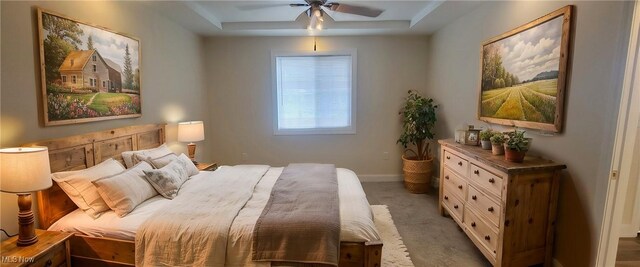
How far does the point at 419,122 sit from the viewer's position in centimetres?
426

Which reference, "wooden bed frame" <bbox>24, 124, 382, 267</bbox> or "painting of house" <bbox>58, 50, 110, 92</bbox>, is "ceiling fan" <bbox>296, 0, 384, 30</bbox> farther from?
"wooden bed frame" <bbox>24, 124, 382, 267</bbox>

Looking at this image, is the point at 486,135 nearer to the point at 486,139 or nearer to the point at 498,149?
the point at 486,139

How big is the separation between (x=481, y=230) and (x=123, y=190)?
291 cm

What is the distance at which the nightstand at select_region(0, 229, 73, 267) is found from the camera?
165 centimetres

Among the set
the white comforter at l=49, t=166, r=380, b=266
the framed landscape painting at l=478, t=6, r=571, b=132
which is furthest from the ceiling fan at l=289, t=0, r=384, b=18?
the white comforter at l=49, t=166, r=380, b=266

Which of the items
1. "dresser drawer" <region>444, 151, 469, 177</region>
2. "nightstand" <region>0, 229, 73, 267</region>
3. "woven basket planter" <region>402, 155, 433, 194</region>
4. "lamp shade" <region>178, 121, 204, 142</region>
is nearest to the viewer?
"nightstand" <region>0, 229, 73, 267</region>

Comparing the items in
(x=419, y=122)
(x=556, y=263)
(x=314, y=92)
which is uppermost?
(x=314, y=92)

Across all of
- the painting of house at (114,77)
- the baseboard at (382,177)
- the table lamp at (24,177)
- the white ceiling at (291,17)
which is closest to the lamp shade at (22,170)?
the table lamp at (24,177)

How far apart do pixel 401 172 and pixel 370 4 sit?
9.06ft

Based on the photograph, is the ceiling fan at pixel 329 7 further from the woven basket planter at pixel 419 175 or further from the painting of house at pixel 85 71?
the woven basket planter at pixel 419 175

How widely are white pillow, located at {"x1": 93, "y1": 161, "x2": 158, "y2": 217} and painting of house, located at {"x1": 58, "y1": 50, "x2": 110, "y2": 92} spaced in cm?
81

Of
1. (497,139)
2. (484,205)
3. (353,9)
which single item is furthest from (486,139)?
(353,9)

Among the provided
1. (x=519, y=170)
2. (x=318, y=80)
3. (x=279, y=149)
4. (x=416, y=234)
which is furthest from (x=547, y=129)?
(x=279, y=149)

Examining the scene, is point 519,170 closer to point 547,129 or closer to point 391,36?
point 547,129
